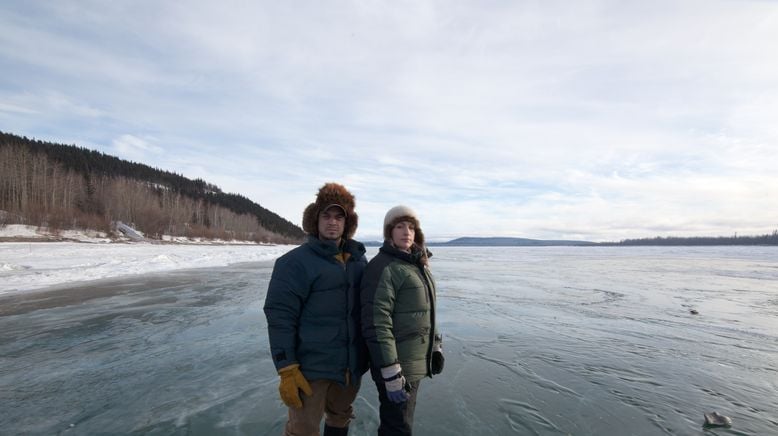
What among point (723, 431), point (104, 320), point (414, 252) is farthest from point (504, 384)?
point (104, 320)

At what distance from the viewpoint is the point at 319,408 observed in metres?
2.06

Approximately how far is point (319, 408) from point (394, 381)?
47 cm

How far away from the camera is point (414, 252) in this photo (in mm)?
2344

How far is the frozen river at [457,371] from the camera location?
315 centimetres

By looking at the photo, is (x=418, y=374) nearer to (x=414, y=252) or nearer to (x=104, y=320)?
(x=414, y=252)

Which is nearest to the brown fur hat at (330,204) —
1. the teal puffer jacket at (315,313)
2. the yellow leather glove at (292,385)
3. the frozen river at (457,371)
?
the teal puffer jacket at (315,313)

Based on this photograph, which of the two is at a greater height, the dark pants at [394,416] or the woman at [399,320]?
the woman at [399,320]

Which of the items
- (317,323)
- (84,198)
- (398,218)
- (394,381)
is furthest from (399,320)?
(84,198)

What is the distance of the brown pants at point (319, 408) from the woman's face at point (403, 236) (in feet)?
3.04

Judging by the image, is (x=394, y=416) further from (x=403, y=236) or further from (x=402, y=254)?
(x=403, y=236)

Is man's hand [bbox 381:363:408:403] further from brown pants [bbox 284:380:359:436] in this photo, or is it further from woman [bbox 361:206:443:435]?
brown pants [bbox 284:380:359:436]

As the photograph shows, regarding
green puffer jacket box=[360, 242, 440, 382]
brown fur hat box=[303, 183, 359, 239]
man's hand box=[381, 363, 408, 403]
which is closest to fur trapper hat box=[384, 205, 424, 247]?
green puffer jacket box=[360, 242, 440, 382]

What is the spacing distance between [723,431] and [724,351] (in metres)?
3.09

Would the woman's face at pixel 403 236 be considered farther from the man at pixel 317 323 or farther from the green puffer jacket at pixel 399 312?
the man at pixel 317 323
